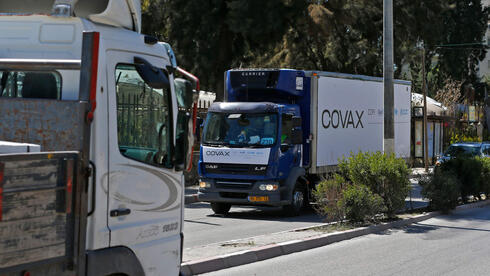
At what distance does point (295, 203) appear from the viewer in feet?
52.2

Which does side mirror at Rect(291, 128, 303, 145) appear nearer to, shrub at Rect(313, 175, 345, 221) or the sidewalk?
shrub at Rect(313, 175, 345, 221)

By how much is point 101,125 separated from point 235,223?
970 cm

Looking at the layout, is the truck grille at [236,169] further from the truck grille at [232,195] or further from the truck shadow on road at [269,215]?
the truck shadow on road at [269,215]

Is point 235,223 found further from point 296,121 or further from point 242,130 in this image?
point 296,121

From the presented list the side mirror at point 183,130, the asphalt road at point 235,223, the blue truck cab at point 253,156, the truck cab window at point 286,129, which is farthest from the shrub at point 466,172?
the side mirror at point 183,130

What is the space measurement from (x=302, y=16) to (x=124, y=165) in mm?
21351

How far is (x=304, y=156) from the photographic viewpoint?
54.2ft

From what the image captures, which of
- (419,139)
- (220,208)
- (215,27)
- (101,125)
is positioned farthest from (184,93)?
(419,139)

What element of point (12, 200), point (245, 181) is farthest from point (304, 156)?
point (12, 200)

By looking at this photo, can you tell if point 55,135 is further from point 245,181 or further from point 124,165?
point 245,181

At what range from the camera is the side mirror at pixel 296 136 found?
51.8 ft

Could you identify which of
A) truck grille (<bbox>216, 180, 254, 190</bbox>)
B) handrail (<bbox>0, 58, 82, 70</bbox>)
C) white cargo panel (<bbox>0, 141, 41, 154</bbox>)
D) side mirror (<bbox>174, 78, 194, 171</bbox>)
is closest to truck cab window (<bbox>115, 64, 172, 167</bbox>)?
side mirror (<bbox>174, 78, 194, 171</bbox>)

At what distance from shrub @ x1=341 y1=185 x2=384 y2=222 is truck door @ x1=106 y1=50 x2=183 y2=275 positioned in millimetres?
7258

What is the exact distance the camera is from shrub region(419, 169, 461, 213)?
16.3 m
